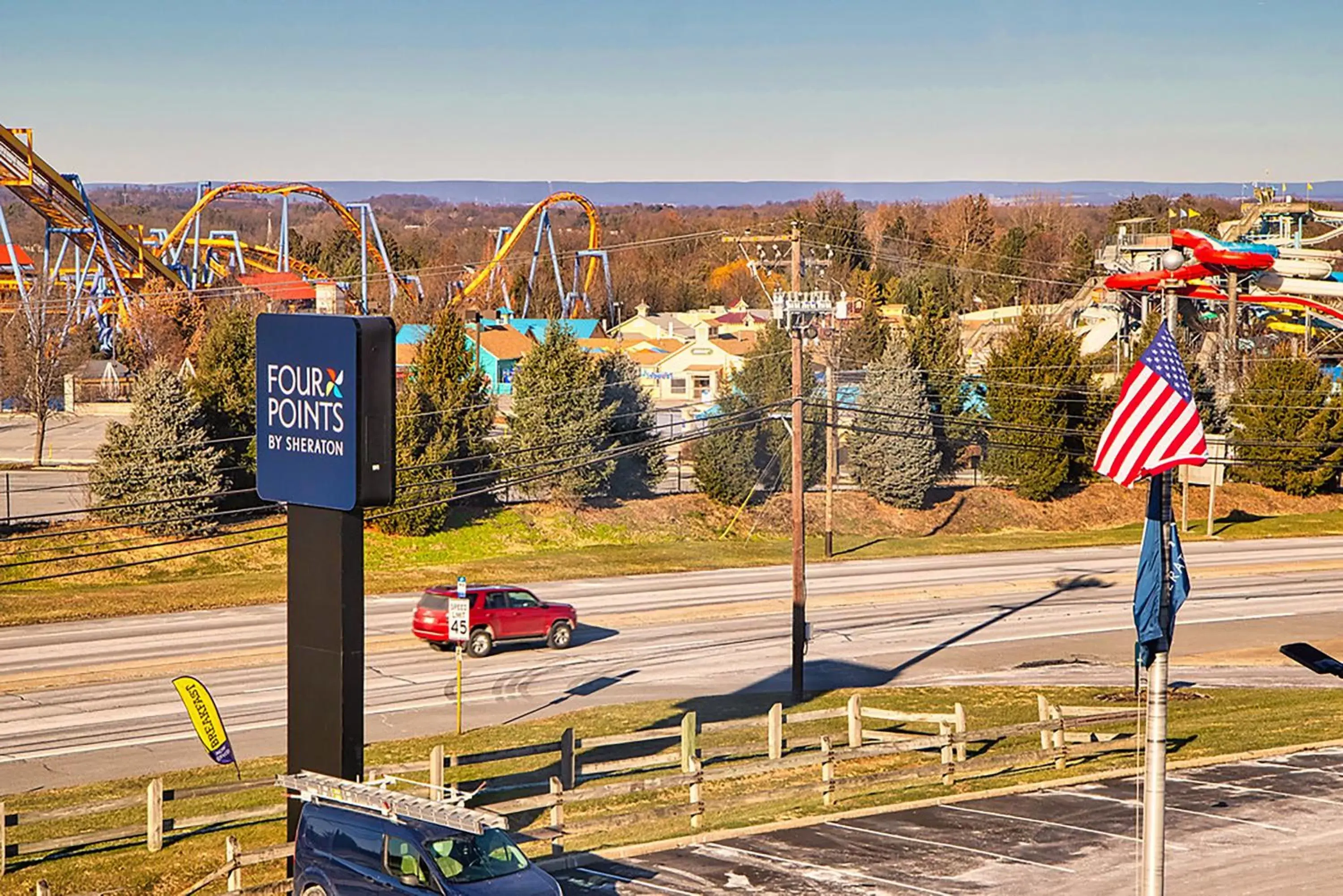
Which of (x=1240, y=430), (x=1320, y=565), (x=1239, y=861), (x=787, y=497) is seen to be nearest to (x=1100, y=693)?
(x=1239, y=861)

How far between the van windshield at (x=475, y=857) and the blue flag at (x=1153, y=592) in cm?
646

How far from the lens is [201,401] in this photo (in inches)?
2036

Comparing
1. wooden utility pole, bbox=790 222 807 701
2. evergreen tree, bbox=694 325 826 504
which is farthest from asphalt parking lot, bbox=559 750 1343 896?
evergreen tree, bbox=694 325 826 504

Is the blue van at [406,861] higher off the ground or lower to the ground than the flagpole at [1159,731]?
lower

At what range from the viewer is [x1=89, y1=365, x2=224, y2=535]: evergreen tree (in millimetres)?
49031

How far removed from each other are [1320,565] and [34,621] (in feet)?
147

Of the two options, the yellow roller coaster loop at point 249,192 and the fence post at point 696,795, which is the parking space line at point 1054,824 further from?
the yellow roller coaster loop at point 249,192

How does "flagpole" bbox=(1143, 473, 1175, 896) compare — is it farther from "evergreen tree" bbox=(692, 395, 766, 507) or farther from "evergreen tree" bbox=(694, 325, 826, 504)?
"evergreen tree" bbox=(692, 395, 766, 507)

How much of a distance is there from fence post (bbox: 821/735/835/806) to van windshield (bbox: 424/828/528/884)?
7285 mm

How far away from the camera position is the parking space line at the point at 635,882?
54.5ft

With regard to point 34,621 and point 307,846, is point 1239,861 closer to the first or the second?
point 307,846

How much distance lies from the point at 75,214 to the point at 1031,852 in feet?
246

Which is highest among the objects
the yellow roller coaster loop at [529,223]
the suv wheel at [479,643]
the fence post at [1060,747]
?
the yellow roller coaster loop at [529,223]

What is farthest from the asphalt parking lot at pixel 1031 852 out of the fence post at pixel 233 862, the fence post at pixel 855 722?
the fence post at pixel 233 862
